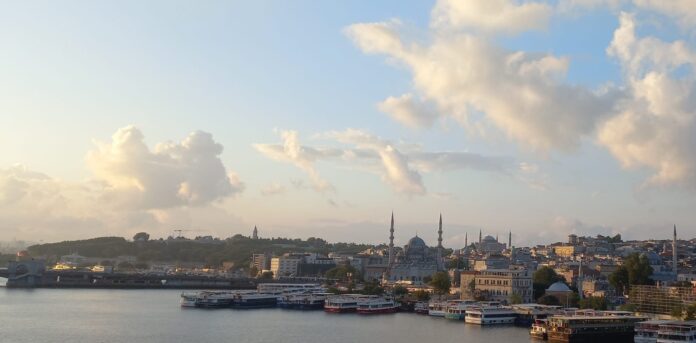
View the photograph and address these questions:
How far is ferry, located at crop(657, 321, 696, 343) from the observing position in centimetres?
3094

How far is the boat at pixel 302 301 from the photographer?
5269cm

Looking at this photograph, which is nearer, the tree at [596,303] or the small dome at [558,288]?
the tree at [596,303]

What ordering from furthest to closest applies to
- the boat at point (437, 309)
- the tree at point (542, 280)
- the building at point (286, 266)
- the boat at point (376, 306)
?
1. the building at point (286, 266)
2. the tree at point (542, 280)
3. the boat at point (376, 306)
4. the boat at point (437, 309)

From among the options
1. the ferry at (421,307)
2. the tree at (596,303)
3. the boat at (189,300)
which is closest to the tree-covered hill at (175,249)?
the boat at (189,300)

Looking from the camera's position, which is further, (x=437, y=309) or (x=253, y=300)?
(x=253, y=300)

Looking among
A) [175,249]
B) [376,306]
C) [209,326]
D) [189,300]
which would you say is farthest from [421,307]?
[175,249]

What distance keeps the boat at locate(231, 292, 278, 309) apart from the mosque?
1650 centimetres

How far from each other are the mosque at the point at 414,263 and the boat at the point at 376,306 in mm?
16773

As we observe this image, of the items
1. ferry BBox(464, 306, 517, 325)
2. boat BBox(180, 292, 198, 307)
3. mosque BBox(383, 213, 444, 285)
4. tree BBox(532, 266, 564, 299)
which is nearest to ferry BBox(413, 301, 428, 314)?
→ ferry BBox(464, 306, 517, 325)

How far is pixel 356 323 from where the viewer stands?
4153 centimetres

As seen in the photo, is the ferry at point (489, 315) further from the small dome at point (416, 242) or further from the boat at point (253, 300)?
the small dome at point (416, 242)

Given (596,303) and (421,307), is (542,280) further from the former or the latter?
(596,303)

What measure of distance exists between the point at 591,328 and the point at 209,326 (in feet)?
57.0

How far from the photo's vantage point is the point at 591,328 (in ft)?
115
